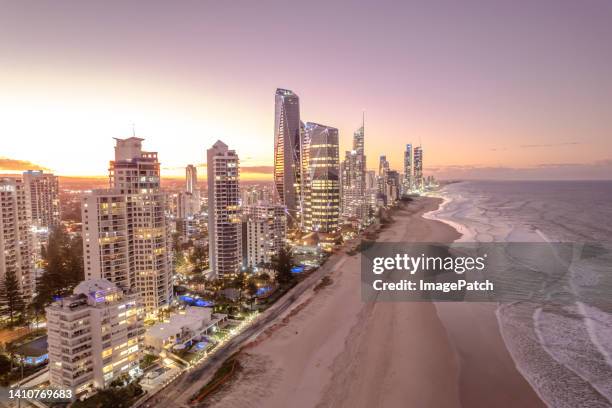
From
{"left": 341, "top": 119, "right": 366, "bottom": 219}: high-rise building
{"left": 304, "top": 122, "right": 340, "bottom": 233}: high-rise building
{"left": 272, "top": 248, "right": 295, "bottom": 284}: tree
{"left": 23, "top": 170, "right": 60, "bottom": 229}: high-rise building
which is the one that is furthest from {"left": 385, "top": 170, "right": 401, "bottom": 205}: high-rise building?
{"left": 23, "top": 170, "right": 60, "bottom": 229}: high-rise building

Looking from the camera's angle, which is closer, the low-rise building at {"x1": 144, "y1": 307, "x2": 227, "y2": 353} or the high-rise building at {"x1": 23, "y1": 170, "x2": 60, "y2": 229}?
the low-rise building at {"x1": 144, "y1": 307, "x2": 227, "y2": 353}

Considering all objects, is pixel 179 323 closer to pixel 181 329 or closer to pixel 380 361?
pixel 181 329

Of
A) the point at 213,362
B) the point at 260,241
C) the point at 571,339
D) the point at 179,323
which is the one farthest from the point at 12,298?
the point at 571,339

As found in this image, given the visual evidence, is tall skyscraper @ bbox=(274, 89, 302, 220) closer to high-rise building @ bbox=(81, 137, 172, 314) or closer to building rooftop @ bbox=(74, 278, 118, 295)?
high-rise building @ bbox=(81, 137, 172, 314)

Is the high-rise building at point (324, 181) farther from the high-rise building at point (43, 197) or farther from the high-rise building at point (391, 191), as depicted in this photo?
the high-rise building at point (391, 191)

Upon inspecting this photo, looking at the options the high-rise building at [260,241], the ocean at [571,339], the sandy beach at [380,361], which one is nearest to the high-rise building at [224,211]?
the high-rise building at [260,241]

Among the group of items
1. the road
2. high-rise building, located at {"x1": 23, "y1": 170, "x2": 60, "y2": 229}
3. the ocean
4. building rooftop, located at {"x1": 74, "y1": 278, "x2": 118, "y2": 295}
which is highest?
high-rise building, located at {"x1": 23, "y1": 170, "x2": 60, "y2": 229}
